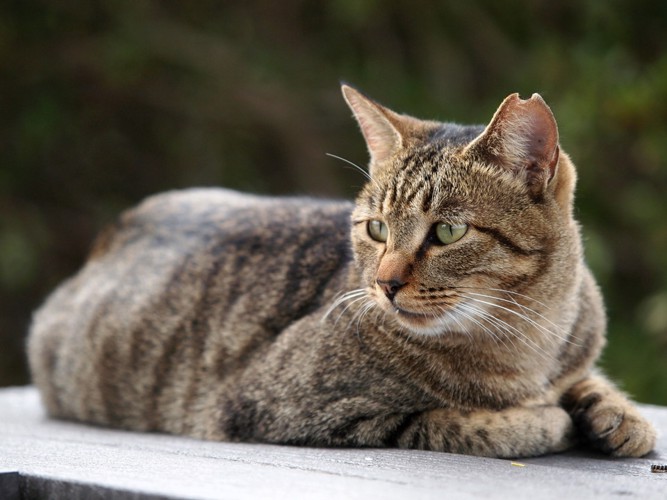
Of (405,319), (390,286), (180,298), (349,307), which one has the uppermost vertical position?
(390,286)

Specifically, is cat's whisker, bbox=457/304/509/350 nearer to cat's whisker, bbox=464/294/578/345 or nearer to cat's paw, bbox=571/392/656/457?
cat's whisker, bbox=464/294/578/345

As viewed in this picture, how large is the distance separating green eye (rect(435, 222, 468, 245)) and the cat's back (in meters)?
0.64

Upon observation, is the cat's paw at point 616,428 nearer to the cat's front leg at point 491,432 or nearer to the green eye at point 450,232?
the cat's front leg at point 491,432

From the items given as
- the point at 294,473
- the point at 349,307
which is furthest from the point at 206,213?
the point at 294,473

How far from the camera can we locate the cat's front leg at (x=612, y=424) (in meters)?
2.94

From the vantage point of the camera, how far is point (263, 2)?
7934 mm

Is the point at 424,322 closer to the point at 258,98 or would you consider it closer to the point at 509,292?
the point at 509,292

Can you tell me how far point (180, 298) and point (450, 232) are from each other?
1402 mm

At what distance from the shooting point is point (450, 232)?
286cm

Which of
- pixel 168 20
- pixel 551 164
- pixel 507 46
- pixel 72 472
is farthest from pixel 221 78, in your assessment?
pixel 72 472

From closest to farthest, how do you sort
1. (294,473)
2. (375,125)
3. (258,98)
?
(294,473) → (375,125) → (258,98)

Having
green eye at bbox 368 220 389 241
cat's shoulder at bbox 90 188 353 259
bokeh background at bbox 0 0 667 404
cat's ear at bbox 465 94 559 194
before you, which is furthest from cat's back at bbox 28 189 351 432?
bokeh background at bbox 0 0 667 404

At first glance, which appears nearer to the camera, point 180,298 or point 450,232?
point 450,232

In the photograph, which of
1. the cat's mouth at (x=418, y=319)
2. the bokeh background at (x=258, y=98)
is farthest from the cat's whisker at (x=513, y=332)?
the bokeh background at (x=258, y=98)
